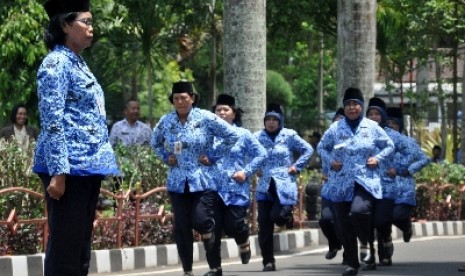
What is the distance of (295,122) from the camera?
35906mm

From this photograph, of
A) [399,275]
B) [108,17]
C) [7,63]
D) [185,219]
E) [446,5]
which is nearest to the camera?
[185,219]

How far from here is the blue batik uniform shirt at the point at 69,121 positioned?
27.9ft

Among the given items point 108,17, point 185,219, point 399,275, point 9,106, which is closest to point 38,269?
point 185,219

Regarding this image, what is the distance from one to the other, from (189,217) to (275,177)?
3.03m

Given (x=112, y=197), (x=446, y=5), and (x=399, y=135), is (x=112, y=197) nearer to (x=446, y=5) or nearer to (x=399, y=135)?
(x=399, y=135)

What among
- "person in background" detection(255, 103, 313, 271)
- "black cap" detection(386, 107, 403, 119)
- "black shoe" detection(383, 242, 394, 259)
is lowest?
"black shoe" detection(383, 242, 394, 259)

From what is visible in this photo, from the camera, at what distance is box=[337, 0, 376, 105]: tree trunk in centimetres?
2356

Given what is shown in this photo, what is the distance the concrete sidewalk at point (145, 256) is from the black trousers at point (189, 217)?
1578 mm

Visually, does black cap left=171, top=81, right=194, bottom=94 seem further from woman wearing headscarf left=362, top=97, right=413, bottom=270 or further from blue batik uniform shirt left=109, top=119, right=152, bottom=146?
blue batik uniform shirt left=109, top=119, right=152, bottom=146

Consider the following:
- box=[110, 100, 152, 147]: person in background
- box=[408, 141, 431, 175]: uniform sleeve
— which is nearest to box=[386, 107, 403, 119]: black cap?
box=[408, 141, 431, 175]: uniform sleeve

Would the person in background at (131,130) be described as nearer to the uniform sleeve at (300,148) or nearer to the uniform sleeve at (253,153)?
the uniform sleeve at (300,148)

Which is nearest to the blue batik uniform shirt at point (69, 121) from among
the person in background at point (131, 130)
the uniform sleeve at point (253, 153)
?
the uniform sleeve at point (253, 153)

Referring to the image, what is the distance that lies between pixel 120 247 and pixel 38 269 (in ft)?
6.03

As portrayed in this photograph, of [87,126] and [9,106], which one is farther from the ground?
[9,106]
